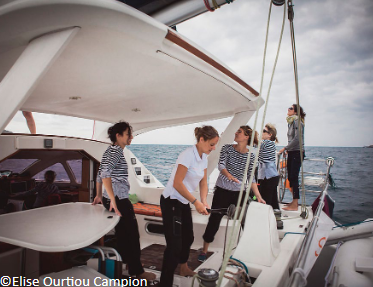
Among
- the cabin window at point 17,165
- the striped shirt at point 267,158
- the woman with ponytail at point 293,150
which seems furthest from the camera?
the cabin window at point 17,165

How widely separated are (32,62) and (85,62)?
0.62 m

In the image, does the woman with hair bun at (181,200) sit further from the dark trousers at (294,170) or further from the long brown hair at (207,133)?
the dark trousers at (294,170)

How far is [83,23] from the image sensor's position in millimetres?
1418

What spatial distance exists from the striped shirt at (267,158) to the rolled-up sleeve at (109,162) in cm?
203

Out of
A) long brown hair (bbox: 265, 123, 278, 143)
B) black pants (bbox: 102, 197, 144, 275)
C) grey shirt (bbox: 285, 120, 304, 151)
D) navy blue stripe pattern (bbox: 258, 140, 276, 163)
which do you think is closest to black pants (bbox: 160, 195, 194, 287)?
black pants (bbox: 102, 197, 144, 275)

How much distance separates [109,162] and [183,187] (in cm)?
76

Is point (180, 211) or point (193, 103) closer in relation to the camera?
point (180, 211)

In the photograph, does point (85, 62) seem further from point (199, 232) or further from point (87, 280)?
point (199, 232)

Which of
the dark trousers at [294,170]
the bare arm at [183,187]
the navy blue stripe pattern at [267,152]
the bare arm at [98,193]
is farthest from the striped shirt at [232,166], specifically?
the dark trousers at [294,170]

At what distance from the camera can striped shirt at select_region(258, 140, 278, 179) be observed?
11.4 ft

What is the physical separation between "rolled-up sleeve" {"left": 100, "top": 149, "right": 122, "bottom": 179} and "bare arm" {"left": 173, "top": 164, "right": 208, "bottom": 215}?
0.65 meters

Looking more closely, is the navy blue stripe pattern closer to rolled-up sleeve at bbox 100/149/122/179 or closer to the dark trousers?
the dark trousers

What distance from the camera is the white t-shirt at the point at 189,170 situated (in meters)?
2.06

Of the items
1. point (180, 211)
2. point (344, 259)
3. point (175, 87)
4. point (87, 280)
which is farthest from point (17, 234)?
point (344, 259)
